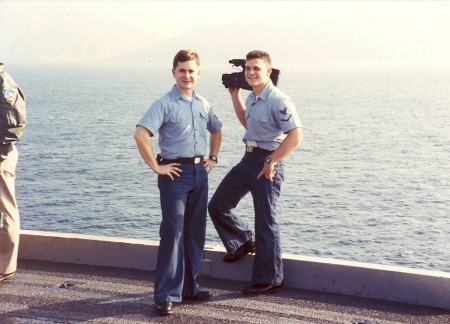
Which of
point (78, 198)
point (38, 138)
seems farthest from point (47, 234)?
point (38, 138)

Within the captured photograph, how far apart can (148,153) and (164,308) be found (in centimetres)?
106

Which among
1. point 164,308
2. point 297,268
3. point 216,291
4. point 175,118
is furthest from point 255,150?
point 164,308

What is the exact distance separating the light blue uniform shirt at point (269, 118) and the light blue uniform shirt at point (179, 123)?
36 centimetres

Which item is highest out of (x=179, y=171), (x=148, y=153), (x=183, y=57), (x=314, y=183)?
(x=183, y=57)

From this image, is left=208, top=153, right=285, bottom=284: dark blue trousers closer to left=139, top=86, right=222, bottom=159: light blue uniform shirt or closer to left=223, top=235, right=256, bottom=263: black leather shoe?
left=223, top=235, right=256, bottom=263: black leather shoe

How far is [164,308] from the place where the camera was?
4184 mm

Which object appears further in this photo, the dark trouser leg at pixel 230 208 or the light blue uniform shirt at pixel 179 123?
the dark trouser leg at pixel 230 208

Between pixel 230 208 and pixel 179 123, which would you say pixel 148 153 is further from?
pixel 230 208

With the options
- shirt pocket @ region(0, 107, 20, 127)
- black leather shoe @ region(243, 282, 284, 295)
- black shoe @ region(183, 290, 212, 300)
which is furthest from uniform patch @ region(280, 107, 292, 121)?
shirt pocket @ region(0, 107, 20, 127)

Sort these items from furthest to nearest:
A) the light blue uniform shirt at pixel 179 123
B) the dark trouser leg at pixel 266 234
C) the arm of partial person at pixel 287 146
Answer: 1. the dark trouser leg at pixel 266 234
2. the arm of partial person at pixel 287 146
3. the light blue uniform shirt at pixel 179 123

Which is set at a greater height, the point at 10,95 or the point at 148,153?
the point at 10,95

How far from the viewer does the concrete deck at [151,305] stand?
4.10m

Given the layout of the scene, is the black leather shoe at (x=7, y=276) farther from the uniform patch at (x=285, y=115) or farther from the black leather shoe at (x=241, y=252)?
the uniform patch at (x=285, y=115)

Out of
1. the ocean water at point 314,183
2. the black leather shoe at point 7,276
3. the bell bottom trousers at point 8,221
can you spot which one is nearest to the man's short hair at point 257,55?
the bell bottom trousers at point 8,221
